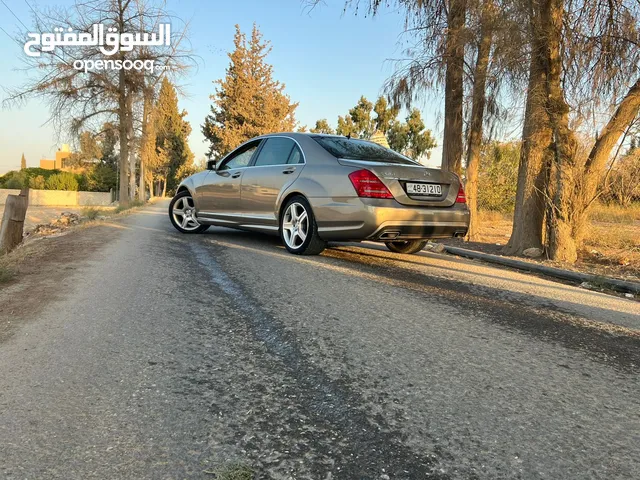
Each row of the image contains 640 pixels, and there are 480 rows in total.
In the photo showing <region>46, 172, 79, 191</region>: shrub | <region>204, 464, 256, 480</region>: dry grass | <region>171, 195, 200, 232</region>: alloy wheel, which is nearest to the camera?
<region>204, 464, 256, 480</region>: dry grass

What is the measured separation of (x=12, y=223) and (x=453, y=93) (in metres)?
8.14

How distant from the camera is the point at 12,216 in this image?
263 inches

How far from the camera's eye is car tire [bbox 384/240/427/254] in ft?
21.8

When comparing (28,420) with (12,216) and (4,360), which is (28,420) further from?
(12,216)

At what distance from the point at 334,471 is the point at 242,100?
1783 inches

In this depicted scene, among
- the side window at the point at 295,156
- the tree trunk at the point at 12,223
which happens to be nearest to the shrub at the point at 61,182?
the tree trunk at the point at 12,223

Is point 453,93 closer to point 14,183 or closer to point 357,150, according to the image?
point 357,150

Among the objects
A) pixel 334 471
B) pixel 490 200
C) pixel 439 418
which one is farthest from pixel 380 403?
pixel 490 200

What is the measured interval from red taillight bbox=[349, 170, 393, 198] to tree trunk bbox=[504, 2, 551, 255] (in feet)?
11.0

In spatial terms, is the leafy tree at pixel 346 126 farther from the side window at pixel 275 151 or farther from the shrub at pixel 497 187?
the side window at pixel 275 151

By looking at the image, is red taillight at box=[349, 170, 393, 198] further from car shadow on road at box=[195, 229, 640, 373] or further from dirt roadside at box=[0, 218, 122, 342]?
dirt roadside at box=[0, 218, 122, 342]

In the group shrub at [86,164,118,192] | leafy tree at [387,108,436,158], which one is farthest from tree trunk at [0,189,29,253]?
shrub at [86,164,118,192]

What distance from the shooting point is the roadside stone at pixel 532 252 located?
23.8 feet

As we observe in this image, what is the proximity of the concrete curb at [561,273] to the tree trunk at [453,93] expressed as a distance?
2.97 meters
